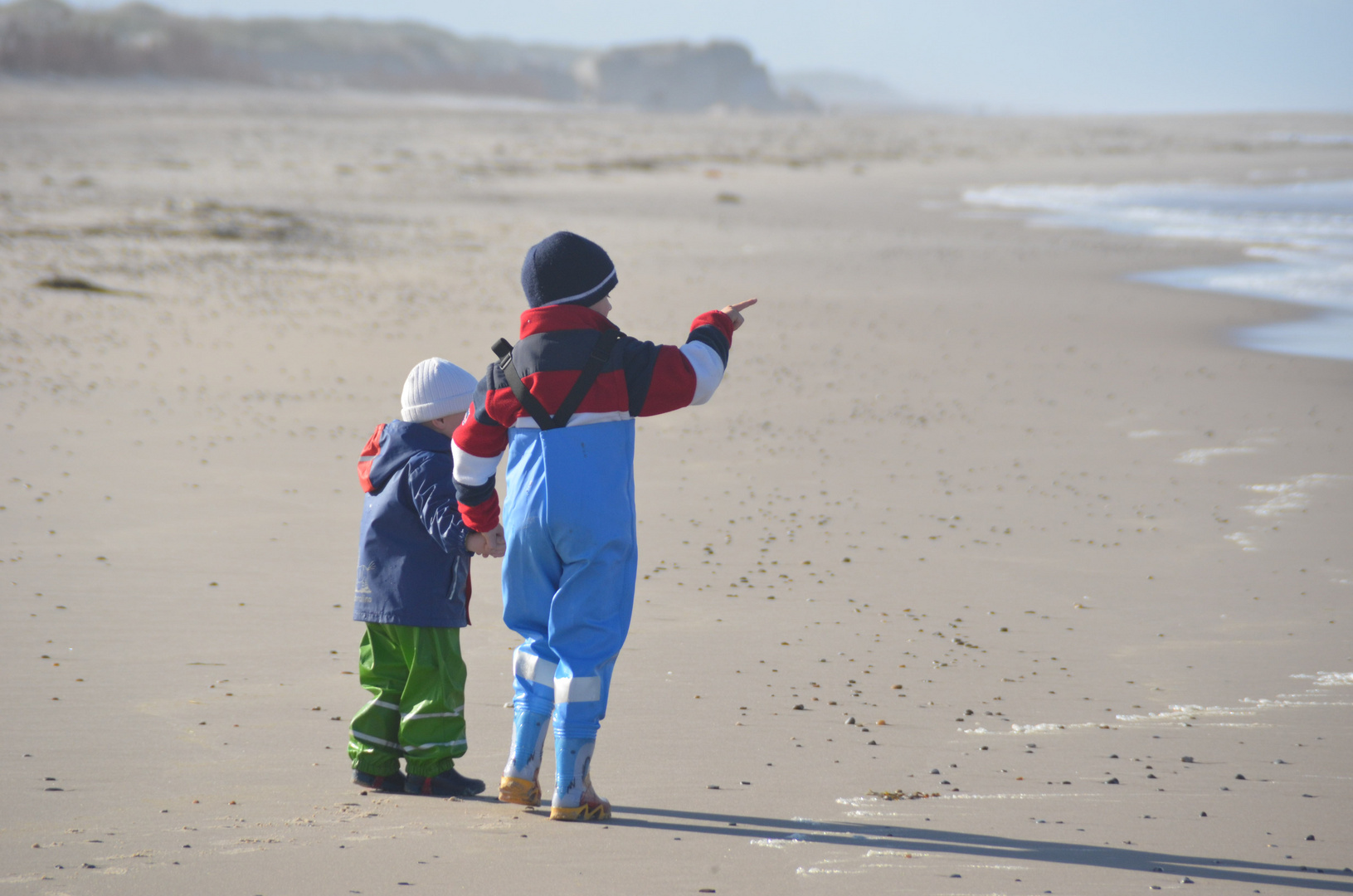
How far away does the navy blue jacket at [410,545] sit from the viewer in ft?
12.1

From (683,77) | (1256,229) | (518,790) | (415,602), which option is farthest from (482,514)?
(683,77)

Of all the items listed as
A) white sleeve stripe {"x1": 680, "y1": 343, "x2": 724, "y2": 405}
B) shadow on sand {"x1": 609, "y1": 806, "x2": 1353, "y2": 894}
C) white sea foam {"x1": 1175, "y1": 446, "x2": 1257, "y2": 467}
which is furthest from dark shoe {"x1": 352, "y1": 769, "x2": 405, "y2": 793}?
white sea foam {"x1": 1175, "y1": 446, "x2": 1257, "y2": 467}

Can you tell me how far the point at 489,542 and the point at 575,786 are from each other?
756 millimetres

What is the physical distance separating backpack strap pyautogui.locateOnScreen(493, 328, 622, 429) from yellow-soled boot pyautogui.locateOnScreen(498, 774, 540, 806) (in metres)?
1.05

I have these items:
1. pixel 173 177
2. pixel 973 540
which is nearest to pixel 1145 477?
pixel 973 540

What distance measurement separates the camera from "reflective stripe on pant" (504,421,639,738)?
11.4 feet

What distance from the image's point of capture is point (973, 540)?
6816 millimetres

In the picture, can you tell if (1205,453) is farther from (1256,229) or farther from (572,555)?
(1256,229)

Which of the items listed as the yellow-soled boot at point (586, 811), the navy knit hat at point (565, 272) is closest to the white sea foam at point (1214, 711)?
the yellow-soled boot at point (586, 811)

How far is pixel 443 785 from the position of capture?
382 cm

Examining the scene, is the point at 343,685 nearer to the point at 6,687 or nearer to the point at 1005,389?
the point at 6,687

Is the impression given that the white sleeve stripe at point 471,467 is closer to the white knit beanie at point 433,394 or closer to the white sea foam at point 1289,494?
the white knit beanie at point 433,394

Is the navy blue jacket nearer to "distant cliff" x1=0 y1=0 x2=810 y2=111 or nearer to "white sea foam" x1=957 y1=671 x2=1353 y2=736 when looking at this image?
"white sea foam" x1=957 y1=671 x2=1353 y2=736

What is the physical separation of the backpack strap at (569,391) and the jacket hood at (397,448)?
0.42m
